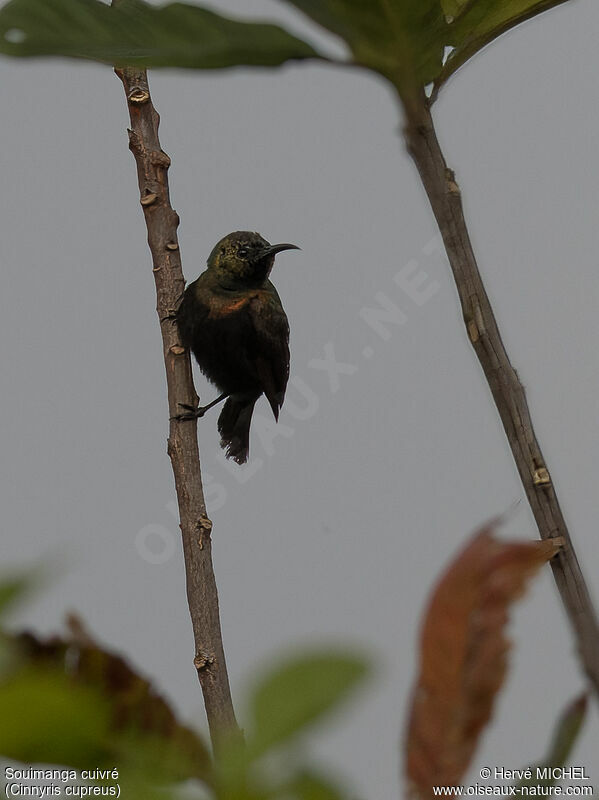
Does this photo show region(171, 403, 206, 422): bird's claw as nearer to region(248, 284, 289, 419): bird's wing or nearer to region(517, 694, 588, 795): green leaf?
region(248, 284, 289, 419): bird's wing

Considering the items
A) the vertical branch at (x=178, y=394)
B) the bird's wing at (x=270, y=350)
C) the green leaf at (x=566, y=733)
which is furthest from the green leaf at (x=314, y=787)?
the bird's wing at (x=270, y=350)

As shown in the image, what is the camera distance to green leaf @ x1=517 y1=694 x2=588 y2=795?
1.07 ft

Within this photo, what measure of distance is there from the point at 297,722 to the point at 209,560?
3.70ft

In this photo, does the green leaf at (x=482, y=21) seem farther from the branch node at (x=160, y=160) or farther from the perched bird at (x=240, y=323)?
the perched bird at (x=240, y=323)

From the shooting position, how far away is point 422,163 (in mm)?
510

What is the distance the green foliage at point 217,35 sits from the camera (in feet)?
1.60

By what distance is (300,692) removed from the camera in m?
0.21

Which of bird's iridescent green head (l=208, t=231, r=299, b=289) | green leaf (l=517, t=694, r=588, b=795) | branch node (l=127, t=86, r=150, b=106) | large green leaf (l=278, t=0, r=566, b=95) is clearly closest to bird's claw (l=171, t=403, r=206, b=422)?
branch node (l=127, t=86, r=150, b=106)

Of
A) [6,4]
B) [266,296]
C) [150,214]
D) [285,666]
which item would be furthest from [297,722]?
[266,296]

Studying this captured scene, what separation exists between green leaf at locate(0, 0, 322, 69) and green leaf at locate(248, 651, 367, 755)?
1.18ft

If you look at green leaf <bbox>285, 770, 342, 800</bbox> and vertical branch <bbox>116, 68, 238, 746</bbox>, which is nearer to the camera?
green leaf <bbox>285, 770, 342, 800</bbox>

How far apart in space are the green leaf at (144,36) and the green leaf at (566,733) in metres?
0.33

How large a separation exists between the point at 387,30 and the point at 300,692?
382mm

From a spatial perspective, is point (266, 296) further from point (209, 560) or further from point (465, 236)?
point (465, 236)
